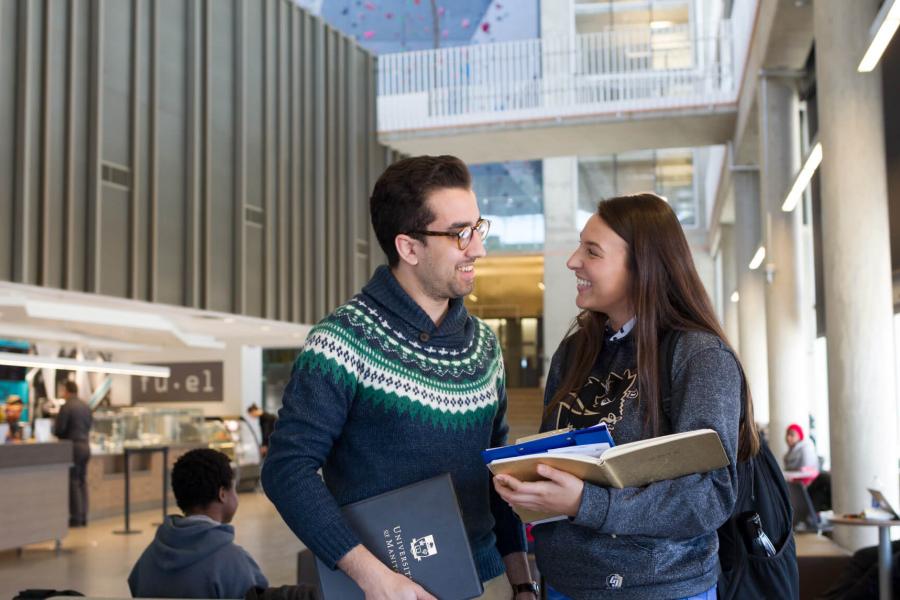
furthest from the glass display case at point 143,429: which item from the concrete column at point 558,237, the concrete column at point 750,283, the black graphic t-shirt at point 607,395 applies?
the concrete column at point 558,237

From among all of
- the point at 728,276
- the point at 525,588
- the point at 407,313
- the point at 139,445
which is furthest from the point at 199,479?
the point at 728,276

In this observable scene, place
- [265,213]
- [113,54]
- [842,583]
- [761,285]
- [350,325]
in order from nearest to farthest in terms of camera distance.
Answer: [350,325]
[842,583]
[113,54]
[265,213]
[761,285]

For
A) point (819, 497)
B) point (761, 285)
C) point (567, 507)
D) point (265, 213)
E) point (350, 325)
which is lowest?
point (819, 497)

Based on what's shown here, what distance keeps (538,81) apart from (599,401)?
15708 millimetres

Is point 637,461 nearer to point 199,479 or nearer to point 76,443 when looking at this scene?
A: point 199,479

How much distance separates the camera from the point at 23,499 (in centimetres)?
959

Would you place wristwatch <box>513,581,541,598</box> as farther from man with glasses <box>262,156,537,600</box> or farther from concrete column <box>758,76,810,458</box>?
concrete column <box>758,76,810,458</box>

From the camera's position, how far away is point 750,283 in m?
16.0

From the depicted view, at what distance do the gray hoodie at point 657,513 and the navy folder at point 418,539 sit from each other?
0.21m

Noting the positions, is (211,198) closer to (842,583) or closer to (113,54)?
(113,54)

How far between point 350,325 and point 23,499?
8542 millimetres

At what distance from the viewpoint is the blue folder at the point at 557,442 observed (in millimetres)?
1896

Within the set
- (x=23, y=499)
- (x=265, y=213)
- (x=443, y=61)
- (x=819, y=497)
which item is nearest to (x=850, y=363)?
(x=819, y=497)

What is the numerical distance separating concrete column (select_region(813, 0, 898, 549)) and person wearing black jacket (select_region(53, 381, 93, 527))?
8479 mm
